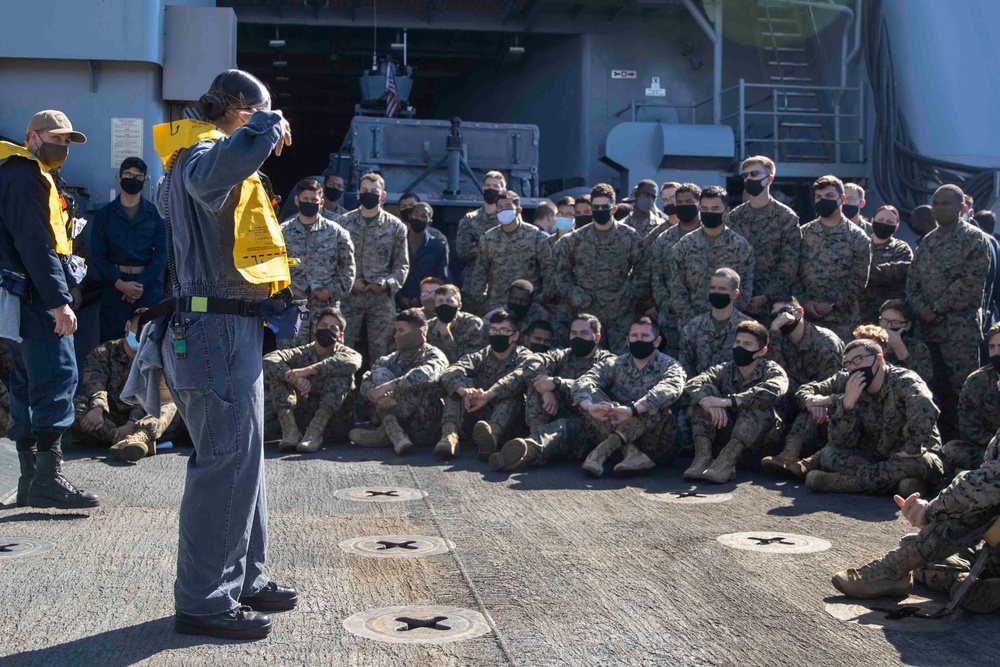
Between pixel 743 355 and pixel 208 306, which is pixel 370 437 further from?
pixel 208 306

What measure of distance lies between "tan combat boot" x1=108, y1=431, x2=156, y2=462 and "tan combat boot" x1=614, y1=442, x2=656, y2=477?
3010 millimetres

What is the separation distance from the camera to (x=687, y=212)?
27.7 feet

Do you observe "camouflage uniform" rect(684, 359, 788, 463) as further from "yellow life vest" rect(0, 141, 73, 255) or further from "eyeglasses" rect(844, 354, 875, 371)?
"yellow life vest" rect(0, 141, 73, 255)

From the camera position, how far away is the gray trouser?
11.4 ft

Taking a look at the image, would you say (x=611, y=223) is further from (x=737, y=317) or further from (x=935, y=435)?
(x=935, y=435)

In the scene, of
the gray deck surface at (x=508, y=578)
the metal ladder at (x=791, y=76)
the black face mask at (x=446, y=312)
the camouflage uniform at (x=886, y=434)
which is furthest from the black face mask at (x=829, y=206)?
the metal ladder at (x=791, y=76)

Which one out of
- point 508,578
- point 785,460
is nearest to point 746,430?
point 785,460

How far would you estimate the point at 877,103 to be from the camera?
560 inches

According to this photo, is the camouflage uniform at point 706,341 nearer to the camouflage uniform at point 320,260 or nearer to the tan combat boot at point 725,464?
the tan combat boot at point 725,464

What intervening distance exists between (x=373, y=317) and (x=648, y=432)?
301 cm

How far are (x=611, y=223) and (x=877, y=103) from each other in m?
7.06

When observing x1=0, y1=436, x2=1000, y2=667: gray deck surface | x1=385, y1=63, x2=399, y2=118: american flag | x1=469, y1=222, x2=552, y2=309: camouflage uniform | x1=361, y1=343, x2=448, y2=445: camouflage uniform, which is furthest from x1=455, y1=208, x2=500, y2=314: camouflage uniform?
x1=385, y1=63, x2=399, y2=118: american flag

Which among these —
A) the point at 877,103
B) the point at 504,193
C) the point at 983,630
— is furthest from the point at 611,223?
the point at 877,103

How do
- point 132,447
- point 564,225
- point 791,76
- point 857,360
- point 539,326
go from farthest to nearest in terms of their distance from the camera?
point 791,76 → point 564,225 → point 539,326 → point 132,447 → point 857,360
